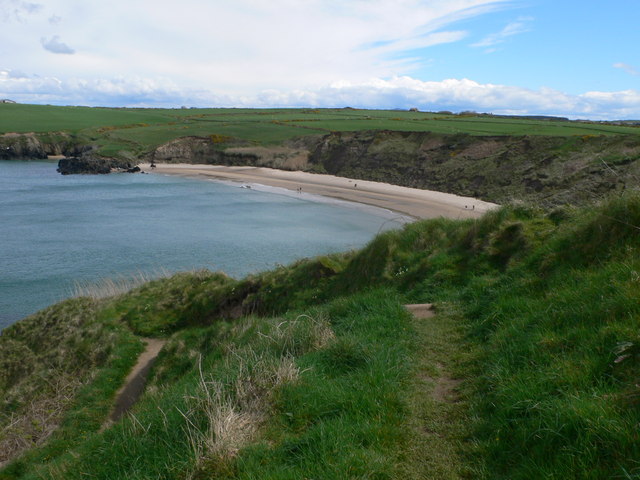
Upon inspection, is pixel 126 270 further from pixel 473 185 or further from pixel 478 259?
pixel 473 185

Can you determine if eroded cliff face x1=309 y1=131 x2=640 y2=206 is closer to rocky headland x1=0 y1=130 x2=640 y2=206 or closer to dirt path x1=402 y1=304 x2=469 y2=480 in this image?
rocky headland x1=0 y1=130 x2=640 y2=206

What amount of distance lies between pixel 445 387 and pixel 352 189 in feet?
173

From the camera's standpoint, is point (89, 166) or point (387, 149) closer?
point (387, 149)

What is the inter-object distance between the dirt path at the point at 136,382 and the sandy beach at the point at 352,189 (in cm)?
2070

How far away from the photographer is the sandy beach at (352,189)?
42156 millimetres

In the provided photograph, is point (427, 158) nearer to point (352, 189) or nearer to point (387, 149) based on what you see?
point (387, 149)

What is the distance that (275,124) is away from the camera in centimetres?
9994

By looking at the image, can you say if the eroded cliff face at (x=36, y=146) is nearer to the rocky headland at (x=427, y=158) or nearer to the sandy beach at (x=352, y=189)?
the rocky headland at (x=427, y=158)

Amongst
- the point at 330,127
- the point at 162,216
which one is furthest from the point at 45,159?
the point at 162,216

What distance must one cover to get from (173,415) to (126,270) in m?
23.7

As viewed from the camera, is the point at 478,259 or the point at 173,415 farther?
the point at 478,259

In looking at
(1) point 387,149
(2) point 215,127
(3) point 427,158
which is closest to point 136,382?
(3) point 427,158

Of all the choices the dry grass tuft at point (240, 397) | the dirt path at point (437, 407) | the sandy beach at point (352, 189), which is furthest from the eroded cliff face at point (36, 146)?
the dirt path at point (437, 407)

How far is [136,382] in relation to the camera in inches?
512
